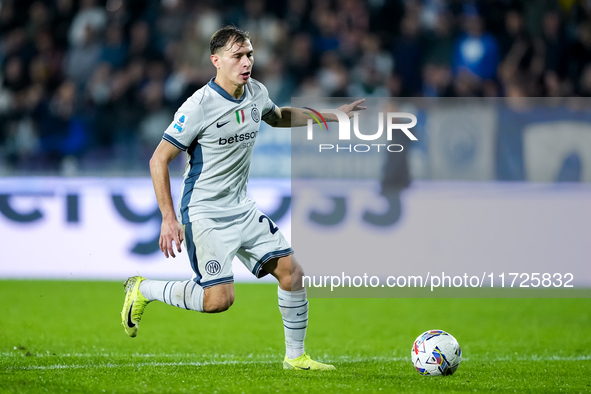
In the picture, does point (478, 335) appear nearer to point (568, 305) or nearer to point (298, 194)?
point (568, 305)

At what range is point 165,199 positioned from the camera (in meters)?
4.75

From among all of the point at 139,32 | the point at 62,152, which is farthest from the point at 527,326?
the point at 139,32

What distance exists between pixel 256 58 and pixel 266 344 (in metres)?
6.05

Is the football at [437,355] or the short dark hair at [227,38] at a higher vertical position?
the short dark hair at [227,38]

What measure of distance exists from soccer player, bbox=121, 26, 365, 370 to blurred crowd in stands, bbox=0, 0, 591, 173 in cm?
514

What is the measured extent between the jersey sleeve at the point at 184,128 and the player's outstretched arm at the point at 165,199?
4 centimetres

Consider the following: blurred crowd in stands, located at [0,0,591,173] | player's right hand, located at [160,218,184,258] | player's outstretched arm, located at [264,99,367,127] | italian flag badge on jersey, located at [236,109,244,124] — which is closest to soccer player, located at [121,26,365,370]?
italian flag badge on jersey, located at [236,109,244,124]

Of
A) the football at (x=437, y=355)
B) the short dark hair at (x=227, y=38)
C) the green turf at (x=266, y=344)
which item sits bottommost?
the green turf at (x=266, y=344)

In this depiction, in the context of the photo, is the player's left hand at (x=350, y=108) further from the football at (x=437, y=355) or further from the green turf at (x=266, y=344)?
the green turf at (x=266, y=344)

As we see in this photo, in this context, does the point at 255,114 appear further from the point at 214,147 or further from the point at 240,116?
the point at 214,147

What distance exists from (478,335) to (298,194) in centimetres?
330

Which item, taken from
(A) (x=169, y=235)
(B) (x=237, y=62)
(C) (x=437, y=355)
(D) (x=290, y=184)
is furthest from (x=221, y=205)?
(D) (x=290, y=184)

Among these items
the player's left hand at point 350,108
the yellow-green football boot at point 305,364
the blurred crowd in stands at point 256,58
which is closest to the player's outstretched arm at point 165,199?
the yellow-green football boot at point 305,364

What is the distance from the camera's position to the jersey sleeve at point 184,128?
486 centimetres
